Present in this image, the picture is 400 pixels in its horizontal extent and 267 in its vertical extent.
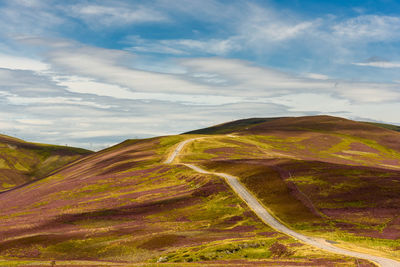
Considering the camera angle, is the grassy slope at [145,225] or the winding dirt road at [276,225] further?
the grassy slope at [145,225]

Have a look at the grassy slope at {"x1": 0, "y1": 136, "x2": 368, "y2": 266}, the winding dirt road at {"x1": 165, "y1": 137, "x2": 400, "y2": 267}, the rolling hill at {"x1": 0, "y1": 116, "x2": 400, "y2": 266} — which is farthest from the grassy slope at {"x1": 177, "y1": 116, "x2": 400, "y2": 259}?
the grassy slope at {"x1": 0, "y1": 136, "x2": 368, "y2": 266}

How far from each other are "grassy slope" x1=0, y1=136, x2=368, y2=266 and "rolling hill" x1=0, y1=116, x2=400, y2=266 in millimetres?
218

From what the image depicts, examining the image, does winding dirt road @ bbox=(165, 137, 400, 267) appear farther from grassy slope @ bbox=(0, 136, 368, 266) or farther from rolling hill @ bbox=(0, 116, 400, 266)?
grassy slope @ bbox=(0, 136, 368, 266)

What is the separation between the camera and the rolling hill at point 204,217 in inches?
2288

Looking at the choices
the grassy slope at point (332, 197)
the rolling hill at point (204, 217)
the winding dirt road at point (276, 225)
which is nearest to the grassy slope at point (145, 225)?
the rolling hill at point (204, 217)

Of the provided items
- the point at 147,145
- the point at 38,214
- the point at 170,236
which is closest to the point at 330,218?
the point at 170,236

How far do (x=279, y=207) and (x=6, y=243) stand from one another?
5733 centimetres

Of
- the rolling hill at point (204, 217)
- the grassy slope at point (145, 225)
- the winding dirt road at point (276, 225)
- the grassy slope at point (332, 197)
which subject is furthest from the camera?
the grassy slope at point (332, 197)

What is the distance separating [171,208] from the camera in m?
90.2

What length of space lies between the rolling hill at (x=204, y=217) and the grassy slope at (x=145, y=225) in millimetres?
218

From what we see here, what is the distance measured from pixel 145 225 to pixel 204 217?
13.3 meters

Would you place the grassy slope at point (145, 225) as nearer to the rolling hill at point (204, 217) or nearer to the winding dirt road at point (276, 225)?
the rolling hill at point (204, 217)

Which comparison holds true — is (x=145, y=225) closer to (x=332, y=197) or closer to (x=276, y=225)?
(x=276, y=225)

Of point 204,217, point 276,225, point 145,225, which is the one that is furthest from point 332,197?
point 145,225
